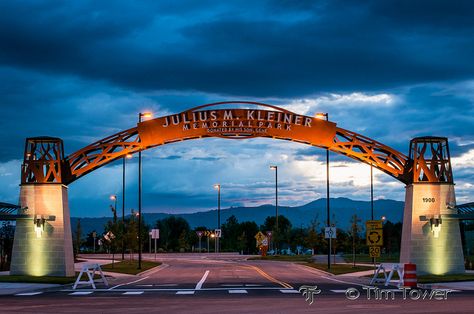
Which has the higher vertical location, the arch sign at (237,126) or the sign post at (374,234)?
the arch sign at (237,126)

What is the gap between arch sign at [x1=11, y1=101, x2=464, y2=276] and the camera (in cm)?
4012

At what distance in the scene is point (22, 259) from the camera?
40125 millimetres

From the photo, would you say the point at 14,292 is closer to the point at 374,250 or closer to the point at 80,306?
the point at 80,306

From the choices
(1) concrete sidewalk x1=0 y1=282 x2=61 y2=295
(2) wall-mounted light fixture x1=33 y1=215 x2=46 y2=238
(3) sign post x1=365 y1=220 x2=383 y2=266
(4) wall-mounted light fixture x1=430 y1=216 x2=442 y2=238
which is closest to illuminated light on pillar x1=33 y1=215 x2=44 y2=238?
(2) wall-mounted light fixture x1=33 y1=215 x2=46 y2=238

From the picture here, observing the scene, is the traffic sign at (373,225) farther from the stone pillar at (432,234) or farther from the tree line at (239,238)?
the tree line at (239,238)

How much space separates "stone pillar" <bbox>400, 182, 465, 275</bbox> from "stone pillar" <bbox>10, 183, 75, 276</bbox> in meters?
17.6

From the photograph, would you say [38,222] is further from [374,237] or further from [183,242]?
[183,242]

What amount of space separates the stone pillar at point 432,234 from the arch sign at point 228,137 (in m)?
0.05

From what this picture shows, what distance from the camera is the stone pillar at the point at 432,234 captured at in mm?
40469

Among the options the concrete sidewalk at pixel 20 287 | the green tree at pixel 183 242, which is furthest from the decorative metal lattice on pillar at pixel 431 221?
the green tree at pixel 183 242

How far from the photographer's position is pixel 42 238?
1578 inches

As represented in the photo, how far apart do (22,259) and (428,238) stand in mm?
20581

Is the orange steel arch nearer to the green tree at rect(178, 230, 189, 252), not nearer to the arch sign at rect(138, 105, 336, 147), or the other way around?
the arch sign at rect(138, 105, 336, 147)

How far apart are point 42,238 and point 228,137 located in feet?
35.4
